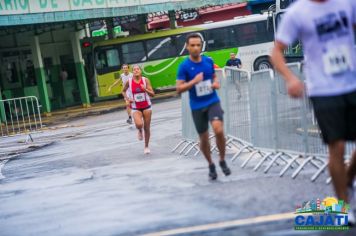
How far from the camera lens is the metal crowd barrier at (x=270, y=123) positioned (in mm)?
8039

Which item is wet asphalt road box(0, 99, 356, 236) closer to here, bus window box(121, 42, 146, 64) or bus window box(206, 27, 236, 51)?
bus window box(121, 42, 146, 64)

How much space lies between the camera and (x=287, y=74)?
5230 mm

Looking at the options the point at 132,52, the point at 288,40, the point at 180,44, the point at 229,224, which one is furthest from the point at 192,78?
the point at 180,44

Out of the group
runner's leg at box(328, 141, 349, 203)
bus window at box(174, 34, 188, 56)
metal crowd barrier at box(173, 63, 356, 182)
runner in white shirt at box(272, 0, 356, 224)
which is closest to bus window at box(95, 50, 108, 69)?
bus window at box(174, 34, 188, 56)

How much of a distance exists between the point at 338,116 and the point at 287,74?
511mm

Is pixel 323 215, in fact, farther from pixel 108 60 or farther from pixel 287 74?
pixel 108 60

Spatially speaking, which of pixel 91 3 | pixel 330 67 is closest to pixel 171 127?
pixel 330 67

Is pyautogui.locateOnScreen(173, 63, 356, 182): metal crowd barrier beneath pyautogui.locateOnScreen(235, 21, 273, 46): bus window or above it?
beneath

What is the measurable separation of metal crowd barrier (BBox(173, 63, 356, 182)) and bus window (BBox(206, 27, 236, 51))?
23.4 metres

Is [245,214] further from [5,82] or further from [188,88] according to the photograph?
[5,82]

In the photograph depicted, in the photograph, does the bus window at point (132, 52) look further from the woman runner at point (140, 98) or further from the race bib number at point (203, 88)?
the race bib number at point (203, 88)

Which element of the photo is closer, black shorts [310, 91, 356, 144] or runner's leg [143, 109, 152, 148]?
black shorts [310, 91, 356, 144]

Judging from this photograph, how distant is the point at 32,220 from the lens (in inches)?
296

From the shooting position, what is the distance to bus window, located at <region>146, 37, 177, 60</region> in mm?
34062
